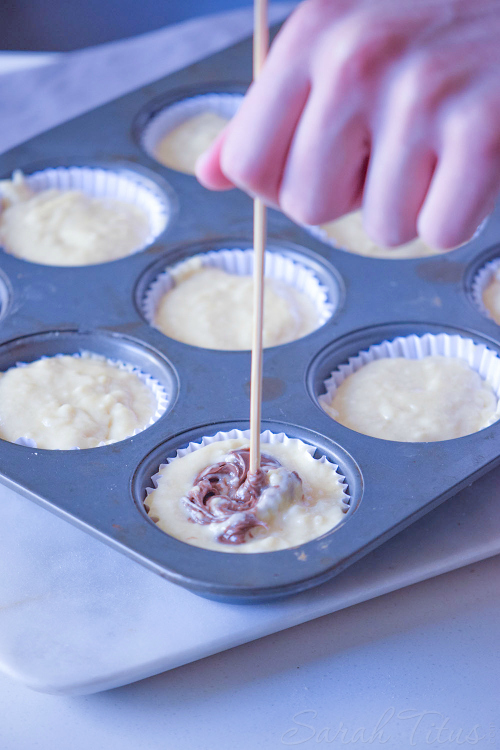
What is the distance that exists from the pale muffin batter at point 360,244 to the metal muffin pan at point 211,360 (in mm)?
171

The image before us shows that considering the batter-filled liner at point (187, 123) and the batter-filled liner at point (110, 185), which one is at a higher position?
the batter-filled liner at point (187, 123)

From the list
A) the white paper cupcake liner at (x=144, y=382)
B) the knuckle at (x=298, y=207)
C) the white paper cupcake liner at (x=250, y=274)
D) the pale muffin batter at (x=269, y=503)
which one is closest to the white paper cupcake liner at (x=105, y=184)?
the white paper cupcake liner at (x=250, y=274)

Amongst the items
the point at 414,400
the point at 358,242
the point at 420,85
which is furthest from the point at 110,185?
the point at 420,85

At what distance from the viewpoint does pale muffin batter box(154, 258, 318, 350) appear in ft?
7.79

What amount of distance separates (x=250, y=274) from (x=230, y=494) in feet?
3.47

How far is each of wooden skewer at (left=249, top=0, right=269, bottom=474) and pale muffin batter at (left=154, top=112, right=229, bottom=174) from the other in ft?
5.55

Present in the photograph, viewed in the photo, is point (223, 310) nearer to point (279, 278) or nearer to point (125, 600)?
point (279, 278)

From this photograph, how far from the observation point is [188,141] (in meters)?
3.29

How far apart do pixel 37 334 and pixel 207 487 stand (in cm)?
73

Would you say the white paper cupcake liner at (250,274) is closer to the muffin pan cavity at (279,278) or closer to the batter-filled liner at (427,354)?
the muffin pan cavity at (279,278)

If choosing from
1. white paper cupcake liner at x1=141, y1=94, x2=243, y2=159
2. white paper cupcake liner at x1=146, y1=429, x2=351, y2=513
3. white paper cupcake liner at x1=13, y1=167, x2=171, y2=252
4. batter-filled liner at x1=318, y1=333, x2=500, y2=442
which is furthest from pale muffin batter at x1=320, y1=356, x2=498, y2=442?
white paper cupcake liner at x1=141, y1=94, x2=243, y2=159

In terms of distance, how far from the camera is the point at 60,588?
1.71m

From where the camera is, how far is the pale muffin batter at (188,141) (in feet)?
10.5

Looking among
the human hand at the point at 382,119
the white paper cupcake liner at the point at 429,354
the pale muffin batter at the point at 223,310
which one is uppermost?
the pale muffin batter at the point at 223,310
